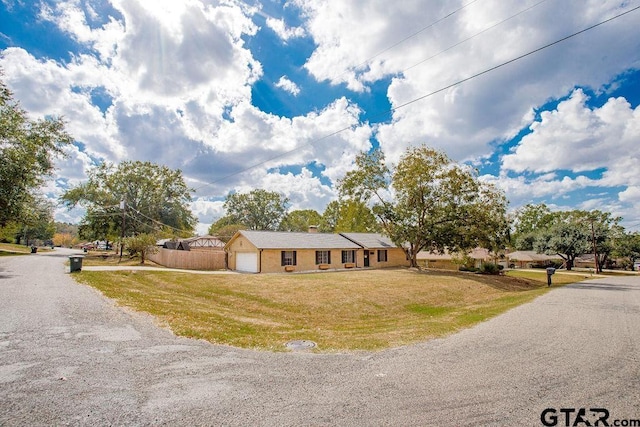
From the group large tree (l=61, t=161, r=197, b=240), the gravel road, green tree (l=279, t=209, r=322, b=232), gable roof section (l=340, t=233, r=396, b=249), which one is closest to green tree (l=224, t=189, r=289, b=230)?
green tree (l=279, t=209, r=322, b=232)

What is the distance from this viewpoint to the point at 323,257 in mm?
32188

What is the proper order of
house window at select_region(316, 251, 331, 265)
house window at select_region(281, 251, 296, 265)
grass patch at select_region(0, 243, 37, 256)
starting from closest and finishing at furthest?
house window at select_region(281, 251, 296, 265), house window at select_region(316, 251, 331, 265), grass patch at select_region(0, 243, 37, 256)

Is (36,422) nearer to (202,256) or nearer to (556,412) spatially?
(556,412)

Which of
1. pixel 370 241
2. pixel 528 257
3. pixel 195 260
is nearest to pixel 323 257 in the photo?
pixel 370 241

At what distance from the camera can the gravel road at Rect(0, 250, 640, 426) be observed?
4.18m

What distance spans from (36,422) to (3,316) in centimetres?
731

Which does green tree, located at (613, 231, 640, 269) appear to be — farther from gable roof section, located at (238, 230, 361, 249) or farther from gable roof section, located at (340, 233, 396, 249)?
gable roof section, located at (238, 230, 361, 249)

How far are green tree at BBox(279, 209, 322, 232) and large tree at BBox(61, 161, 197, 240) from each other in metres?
28.5

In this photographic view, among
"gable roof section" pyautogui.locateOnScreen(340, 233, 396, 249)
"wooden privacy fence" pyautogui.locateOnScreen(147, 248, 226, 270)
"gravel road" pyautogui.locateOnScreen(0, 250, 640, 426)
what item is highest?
"gable roof section" pyautogui.locateOnScreen(340, 233, 396, 249)

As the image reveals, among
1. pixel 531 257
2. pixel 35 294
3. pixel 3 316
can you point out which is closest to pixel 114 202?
pixel 35 294

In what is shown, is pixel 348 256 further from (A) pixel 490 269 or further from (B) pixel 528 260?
(B) pixel 528 260

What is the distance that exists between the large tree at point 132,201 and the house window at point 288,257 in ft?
81.2

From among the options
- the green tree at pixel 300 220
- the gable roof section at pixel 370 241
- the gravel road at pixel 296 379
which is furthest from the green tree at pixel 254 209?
the gravel road at pixel 296 379

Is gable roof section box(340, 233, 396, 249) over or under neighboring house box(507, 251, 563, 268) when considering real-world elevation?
over
